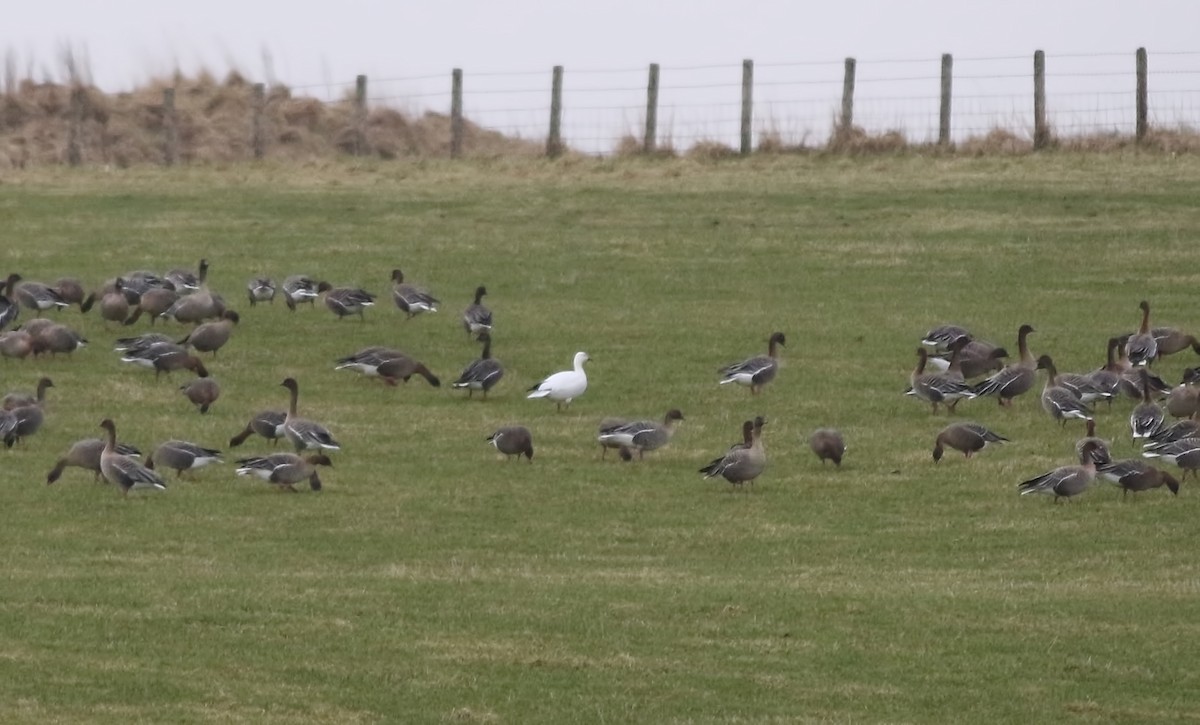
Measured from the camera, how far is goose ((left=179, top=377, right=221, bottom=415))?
80.4 ft

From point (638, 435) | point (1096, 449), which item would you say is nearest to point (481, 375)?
point (638, 435)

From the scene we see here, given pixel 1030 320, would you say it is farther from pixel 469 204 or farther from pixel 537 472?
pixel 469 204

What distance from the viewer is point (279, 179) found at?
49.2 m

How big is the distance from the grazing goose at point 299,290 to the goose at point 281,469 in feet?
37.4

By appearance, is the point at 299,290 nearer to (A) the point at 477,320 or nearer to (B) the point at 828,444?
(A) the point at 477,320

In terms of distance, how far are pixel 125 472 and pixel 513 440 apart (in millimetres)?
4023

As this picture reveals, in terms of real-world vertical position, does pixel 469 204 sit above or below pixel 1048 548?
above

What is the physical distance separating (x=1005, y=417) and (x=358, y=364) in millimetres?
7962

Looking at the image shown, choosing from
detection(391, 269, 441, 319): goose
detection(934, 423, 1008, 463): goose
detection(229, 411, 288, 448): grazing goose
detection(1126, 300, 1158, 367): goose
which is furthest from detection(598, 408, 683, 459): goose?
detection(391, 269, 441, 319): goose

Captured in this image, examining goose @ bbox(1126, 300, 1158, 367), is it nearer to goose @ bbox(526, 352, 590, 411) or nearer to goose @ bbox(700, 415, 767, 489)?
goose @ bbox(526, 352, 590, 411)

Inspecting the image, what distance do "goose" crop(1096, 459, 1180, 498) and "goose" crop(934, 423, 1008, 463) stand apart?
204 cm

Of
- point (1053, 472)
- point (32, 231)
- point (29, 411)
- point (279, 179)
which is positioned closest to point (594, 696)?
point (1053, 472)

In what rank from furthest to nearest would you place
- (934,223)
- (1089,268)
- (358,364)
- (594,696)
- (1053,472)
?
(934,223) < (1089,268) < (358,364) < (1053,472) < (594,696)

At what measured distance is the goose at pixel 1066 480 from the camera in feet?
63.9
